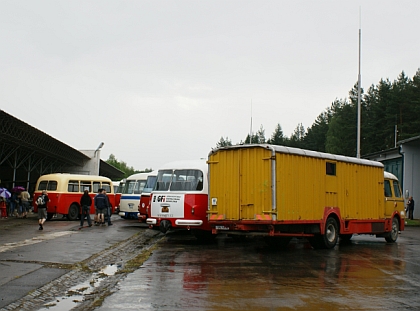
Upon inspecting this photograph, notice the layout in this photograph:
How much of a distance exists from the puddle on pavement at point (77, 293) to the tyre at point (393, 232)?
459 inches

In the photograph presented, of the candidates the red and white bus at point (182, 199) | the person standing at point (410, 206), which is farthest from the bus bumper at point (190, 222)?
the person standing at point (410, 206)

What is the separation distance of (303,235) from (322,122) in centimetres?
10079

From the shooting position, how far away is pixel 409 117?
228ft

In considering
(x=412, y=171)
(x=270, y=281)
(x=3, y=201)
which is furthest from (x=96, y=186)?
(x=270, y=281)

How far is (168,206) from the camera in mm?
17750

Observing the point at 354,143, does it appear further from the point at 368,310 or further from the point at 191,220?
the point at 368,310

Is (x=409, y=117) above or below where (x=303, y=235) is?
above

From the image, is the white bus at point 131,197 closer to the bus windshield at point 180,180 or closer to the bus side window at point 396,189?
the bus windshield at point 180,180

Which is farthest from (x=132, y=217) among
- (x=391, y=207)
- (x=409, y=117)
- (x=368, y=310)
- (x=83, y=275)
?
(x=409, y=117)

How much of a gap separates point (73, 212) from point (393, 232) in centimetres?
1770

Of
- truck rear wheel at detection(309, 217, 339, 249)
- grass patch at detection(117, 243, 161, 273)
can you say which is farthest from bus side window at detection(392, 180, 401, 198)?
grass patch at detection(117, 243, 161, 273)

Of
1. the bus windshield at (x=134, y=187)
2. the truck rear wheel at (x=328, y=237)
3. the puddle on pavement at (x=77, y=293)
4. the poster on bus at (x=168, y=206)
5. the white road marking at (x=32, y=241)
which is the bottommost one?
the puddle on pavement at (x=77, y=293)

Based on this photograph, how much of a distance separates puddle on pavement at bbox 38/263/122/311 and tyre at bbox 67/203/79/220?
1910 centimetres

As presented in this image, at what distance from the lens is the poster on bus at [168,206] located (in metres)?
17.5
